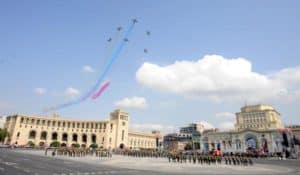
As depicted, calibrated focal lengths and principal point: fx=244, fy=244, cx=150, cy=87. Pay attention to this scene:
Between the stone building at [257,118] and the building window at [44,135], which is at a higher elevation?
the stone building at [257,118]

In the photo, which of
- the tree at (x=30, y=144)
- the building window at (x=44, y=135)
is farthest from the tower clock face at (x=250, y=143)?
the tree at (x=30, y=144)

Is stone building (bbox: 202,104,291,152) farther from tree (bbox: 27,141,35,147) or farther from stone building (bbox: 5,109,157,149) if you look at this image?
tree (bbox: 27,141,35,147)

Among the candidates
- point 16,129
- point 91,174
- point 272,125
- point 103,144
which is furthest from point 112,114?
point 91,174

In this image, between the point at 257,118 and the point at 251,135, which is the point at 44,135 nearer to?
the point at 251,135

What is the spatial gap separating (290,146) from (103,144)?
283 feet

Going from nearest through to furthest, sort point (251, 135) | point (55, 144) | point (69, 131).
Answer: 1. point (251, 135)
2. point (55, 144)
3. point (69, 131)

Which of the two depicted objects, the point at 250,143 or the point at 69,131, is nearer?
the point at 250,143

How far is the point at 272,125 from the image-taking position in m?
128

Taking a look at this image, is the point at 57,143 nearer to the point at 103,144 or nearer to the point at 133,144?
the point at 103,144

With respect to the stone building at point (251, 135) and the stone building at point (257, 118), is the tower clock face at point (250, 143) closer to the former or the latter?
the stone building at point (251, 135)

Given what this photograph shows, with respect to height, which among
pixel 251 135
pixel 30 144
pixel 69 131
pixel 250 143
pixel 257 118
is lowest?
pixel 30 144

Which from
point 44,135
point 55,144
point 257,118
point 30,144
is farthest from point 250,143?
point 30,144

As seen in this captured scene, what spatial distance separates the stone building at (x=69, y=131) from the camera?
112 meters

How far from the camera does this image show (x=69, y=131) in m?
124
